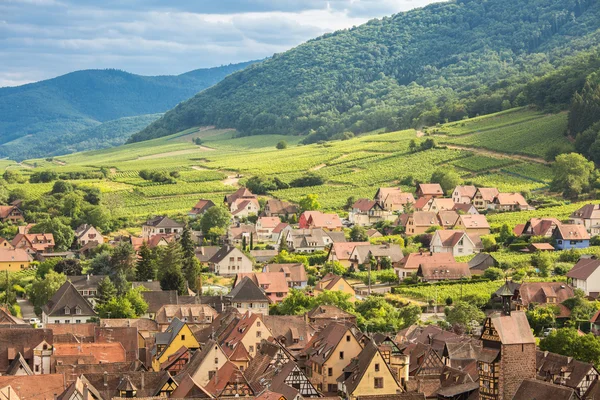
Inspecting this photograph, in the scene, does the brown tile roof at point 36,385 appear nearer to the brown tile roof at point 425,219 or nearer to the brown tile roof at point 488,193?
the brown tile roof at point 425,219

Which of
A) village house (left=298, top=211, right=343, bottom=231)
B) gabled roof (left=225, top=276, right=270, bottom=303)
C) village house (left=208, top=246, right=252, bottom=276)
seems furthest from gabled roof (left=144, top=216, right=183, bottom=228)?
gabled roof (left=225, top=276, right=270, bottom=303)

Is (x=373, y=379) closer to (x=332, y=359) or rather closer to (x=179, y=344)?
(x=332, y=359)

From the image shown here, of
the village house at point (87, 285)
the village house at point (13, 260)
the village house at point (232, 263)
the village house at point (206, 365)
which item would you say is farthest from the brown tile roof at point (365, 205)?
the village house at point (206, 365)

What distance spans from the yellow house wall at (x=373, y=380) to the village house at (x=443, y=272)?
36220mm

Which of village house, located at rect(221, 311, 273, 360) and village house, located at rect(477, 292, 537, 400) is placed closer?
village house, located at rect(477, 292, 537, 400)

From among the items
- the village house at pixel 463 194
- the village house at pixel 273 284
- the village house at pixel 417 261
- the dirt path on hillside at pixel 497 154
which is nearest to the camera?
the village house at pixel 273 284

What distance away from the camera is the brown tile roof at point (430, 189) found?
11731 centimetres

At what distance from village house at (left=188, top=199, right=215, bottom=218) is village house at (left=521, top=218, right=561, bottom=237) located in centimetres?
3507

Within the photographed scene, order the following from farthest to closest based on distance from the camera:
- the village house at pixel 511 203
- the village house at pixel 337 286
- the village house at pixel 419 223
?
the village house at pixel 511 203 < the village house at pixel 419 223 < the village house at pixel 337 286

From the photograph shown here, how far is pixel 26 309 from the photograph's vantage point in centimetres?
7600

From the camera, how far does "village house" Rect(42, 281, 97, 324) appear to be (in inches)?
2751

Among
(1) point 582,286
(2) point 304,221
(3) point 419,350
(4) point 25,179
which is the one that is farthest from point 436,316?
(4) point 25,179

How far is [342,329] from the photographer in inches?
1980

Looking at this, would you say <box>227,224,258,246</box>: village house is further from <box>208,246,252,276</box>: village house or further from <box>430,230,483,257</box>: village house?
<box>430,230,483,257</box>: village house
